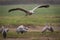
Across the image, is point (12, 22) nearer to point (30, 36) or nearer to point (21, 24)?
point (21, 24)

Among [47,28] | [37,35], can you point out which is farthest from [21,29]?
[47,28]

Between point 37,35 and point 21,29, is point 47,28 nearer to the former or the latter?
point 37,35

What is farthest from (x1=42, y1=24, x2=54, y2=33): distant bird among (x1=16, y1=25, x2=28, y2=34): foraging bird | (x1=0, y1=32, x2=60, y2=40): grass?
(x1=16, y1=25, x2=28, y2=34): foraging bird

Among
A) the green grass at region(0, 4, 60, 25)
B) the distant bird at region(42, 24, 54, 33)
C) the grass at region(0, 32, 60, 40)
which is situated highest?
the green grass at region(0, 4, 60, 25)

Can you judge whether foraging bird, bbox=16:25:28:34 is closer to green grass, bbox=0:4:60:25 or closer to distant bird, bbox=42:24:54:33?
green grass, bbox=0:4:60:25

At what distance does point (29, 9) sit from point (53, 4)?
0.32 metres

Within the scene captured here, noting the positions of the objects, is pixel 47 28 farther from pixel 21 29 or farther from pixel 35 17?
pixel 21 29

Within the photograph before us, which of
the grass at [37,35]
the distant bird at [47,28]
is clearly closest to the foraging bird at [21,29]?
the grass at [37,35]

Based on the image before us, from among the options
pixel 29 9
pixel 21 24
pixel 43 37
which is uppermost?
pixel 29 9

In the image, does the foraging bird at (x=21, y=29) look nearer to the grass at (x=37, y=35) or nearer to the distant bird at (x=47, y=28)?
the grass at (x=37, y=35)

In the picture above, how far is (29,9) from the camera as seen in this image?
1.90 meters

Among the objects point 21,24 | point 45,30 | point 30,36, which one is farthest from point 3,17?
point 45,30

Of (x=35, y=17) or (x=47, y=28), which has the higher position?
(x=35, y=17)

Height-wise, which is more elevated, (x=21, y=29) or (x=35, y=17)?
(x=35, y=17)
